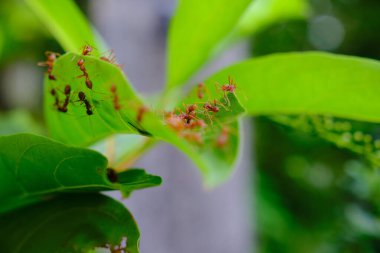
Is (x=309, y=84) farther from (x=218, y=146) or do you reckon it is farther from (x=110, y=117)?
(x=110, y=117)

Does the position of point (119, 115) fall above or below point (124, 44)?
below

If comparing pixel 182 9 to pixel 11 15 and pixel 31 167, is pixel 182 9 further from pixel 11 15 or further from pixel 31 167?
pixel 11 15

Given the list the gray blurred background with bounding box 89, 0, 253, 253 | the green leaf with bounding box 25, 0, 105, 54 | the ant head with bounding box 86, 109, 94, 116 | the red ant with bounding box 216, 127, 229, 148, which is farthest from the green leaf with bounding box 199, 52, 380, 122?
the gray blurred background with bounding box 89, 0, 253, 253

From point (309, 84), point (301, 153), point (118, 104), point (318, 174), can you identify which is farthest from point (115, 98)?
point (301, 153)

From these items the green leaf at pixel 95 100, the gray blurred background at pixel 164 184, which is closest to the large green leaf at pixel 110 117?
the green leaf at pixel 95 100

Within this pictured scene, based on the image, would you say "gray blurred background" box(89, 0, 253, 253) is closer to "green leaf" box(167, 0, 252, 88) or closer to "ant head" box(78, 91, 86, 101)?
"green leaf" box(167, 0, 252, 88)

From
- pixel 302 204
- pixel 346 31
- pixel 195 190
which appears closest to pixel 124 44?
pixel 195 190
